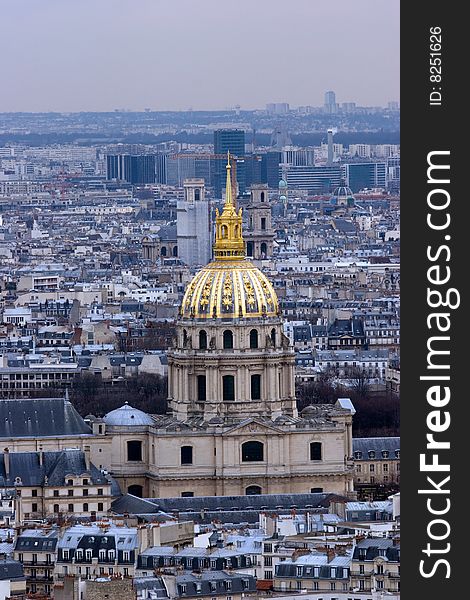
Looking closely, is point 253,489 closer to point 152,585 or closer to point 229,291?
point 229,291

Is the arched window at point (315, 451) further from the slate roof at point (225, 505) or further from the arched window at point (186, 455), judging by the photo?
the slate roof at point (225, 505)

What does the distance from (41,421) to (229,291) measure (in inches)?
165

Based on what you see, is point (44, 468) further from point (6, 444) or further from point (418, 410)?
point (418, 410)

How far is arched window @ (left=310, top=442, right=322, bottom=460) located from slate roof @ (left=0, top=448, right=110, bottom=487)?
4.80 m

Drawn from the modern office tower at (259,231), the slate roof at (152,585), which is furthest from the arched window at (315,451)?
the modern office tower at (259,231)

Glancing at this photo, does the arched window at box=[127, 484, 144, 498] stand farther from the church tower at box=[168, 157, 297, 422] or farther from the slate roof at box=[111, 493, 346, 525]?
the slate roof at box=[111, 493, 346, 525]

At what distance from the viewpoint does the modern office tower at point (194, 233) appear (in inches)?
5782

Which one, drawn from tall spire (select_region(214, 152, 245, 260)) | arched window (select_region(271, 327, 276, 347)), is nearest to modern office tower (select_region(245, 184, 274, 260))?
tall spire (select_region(214, 152, 245, 260))

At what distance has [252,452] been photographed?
187 feet

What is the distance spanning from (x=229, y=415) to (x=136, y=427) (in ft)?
5.59

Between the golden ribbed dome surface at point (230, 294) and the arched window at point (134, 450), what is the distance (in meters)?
2.57

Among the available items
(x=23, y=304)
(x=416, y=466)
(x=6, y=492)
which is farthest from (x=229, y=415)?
(x=23, y=304)

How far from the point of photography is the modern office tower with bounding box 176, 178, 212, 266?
482 ft

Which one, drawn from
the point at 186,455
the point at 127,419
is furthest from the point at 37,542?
the point at 127,419
